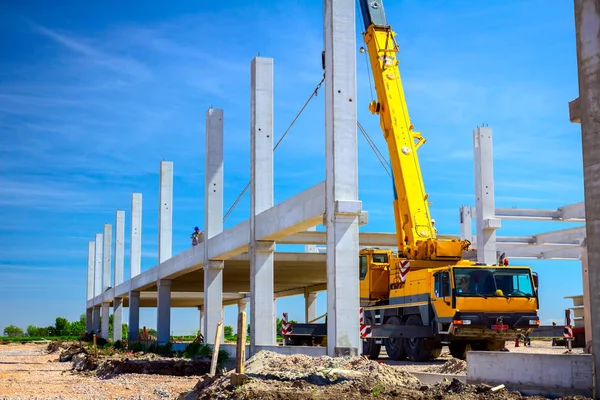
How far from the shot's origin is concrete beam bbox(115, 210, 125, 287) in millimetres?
57094

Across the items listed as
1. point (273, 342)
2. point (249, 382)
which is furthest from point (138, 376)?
A: point (249, 382)

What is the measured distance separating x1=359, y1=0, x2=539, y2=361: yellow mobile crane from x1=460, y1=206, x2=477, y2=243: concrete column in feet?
49.4

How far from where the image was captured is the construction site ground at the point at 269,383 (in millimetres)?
12727

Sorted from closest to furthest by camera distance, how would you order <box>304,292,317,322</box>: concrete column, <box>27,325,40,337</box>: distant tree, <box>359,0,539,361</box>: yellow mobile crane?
<box>359,0,539,361</box>: yellow mobile crane < <box>304,292,317,322</box>: concrete column < <box>27,325,40,337</box>: distant tree

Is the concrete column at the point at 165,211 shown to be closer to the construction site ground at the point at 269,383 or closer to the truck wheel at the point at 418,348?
the construction site ground at the point at 269,383

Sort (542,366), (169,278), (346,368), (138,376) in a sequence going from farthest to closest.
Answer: (169,278)
(138,376)
(346,368)
(542,366)

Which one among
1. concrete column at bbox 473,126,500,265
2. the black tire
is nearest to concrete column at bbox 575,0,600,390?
the black tire

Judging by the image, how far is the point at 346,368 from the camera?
50.6 ft

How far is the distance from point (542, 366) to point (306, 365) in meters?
5.49

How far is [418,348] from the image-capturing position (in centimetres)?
2225

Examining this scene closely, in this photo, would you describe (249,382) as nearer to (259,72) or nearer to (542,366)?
(542,366)

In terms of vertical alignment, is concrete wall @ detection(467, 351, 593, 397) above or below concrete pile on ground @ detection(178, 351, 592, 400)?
above

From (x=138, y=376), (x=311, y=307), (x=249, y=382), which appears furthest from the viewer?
(x=311, y=307)

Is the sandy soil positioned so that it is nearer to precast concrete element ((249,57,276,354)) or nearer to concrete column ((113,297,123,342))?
precast concrete element ((249,57,276,354))
